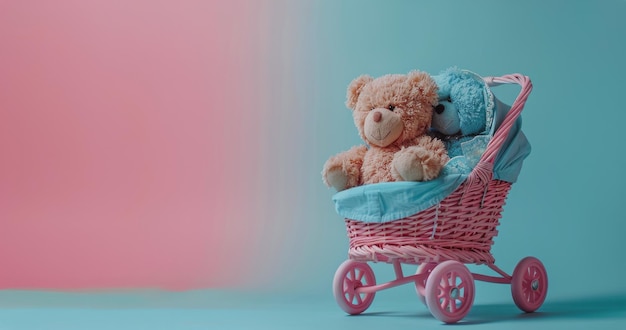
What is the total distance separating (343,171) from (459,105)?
1.46 feet

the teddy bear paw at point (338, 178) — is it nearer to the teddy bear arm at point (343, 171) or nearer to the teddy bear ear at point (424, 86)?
the teddy bear arm at point (343, 171)

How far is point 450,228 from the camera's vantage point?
8.79ft

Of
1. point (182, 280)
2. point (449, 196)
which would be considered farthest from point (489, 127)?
point (182, 280)

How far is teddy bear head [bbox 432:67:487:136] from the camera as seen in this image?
9.09 ft

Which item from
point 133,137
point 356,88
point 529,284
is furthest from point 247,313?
point 133,137

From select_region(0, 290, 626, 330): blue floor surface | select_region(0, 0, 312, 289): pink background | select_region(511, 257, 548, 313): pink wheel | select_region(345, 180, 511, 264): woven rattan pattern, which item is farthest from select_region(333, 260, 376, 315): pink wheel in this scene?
select_region(0, 0, 312, 289): pink background

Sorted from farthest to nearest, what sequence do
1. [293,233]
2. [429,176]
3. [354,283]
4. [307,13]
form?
[307,13], [293,233], [354,283], [429,176]

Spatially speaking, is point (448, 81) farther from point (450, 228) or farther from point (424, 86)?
point (450, 228)

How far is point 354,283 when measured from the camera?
2.97 meters

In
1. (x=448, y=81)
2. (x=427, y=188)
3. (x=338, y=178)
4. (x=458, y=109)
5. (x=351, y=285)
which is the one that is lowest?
(x=351, y=285)

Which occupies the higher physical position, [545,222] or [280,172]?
[280,172]

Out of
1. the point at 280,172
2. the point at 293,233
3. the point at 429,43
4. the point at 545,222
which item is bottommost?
the point at 545,222

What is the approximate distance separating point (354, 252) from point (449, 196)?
0.38m

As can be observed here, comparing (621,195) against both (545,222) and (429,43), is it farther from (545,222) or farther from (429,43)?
(429,43)
